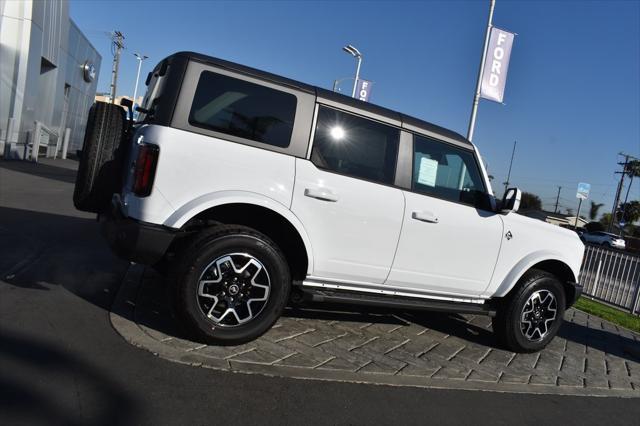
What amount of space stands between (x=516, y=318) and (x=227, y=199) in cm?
317

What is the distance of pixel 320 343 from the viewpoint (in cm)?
454

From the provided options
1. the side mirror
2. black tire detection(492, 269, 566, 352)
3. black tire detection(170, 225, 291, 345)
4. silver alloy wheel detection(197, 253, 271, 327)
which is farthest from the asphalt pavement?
the side mirror

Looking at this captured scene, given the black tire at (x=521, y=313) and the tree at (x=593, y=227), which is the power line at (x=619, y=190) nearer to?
the tree at (x=593, y=227)

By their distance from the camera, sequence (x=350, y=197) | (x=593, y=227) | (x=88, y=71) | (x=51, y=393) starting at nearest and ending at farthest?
1. (x=51, y=393)
2. (x=350, y=197)
3. (x=88, y=71)
4. (x=593, y=227)

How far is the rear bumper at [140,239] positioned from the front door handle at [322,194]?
104cm

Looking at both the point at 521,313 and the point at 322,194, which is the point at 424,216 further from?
the point at 521,313

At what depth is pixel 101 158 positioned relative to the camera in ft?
13.3

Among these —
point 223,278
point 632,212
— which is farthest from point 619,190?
point 223,278

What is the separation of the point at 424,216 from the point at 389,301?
2.62 ft

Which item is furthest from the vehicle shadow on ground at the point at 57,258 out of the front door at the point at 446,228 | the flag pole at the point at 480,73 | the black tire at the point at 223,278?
the flag pole at the point at 480,73

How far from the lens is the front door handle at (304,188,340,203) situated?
4.04m

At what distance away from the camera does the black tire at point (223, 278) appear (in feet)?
12.3

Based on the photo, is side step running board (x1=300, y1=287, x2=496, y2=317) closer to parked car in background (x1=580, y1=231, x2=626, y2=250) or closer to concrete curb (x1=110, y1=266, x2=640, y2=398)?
concrete curb (x1=110, y1=266, x2=640, y2=398)

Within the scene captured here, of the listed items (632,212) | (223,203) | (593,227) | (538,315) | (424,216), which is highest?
(632,212)
